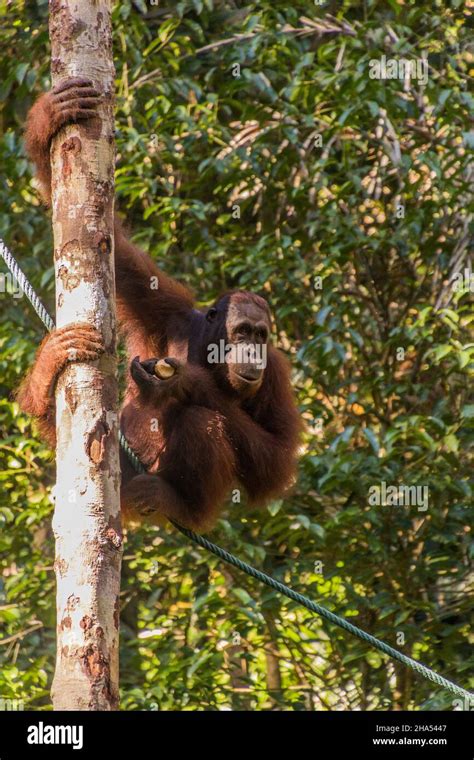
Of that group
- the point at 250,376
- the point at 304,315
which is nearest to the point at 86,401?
the point at 250,376

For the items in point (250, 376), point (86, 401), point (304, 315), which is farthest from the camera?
point (304, 315)

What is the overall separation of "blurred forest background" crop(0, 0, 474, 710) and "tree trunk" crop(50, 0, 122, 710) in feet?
7.77

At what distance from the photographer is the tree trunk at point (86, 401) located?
9.95 ft

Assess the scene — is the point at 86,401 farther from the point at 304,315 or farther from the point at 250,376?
the point at 304,315

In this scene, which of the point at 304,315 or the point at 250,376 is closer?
the point at 250,376

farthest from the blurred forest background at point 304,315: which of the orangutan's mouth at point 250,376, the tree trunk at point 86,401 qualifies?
the tree trunk at point 86,401

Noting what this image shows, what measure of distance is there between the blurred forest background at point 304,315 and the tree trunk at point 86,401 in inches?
93.2

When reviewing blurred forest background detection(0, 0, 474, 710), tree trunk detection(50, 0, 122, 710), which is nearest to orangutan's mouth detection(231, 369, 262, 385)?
blurred forest background detection(0, 0, 474, 710)

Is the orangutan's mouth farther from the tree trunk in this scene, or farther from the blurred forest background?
the tree trunk

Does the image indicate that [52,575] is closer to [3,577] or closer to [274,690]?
[3,577]

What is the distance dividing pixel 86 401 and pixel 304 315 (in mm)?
3491

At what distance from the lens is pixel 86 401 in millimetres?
3234

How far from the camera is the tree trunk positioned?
3.03m
